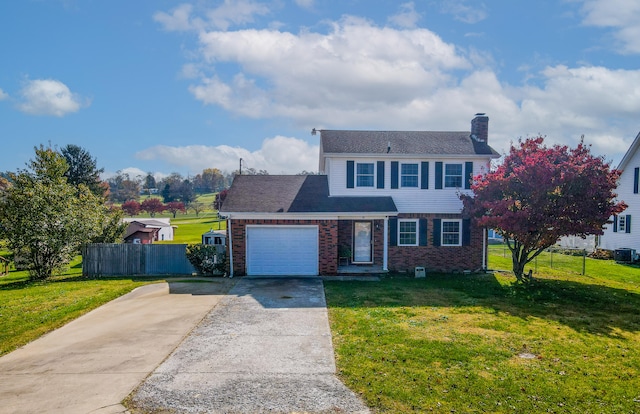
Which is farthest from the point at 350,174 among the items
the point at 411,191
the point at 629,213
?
the point at 629,213

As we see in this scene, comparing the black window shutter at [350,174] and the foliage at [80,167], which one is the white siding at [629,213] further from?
the foliage at [80,167]

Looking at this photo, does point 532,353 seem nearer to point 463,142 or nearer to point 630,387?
point 630,387

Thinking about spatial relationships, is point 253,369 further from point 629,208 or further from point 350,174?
point 629,208

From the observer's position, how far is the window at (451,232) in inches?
715

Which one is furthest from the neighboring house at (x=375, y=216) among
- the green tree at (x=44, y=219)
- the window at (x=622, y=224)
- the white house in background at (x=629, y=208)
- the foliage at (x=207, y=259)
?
the window at (x=622, y=224)

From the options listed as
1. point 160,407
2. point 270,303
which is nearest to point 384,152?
point 270,303

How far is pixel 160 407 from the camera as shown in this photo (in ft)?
19.6

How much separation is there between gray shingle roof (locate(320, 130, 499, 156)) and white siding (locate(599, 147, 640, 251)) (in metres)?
13.1

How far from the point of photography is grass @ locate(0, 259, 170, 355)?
984 cm

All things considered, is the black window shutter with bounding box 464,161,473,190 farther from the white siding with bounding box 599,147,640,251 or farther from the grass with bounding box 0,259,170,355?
the grass with bounding box 0,259,170,355

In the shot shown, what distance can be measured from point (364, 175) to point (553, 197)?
25.1 ft

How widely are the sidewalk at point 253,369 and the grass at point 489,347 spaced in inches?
17.5

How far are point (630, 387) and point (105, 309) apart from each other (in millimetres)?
12862

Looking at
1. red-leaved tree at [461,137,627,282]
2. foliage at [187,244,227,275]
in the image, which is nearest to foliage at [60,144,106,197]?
foliage at [187,244,227,275]
